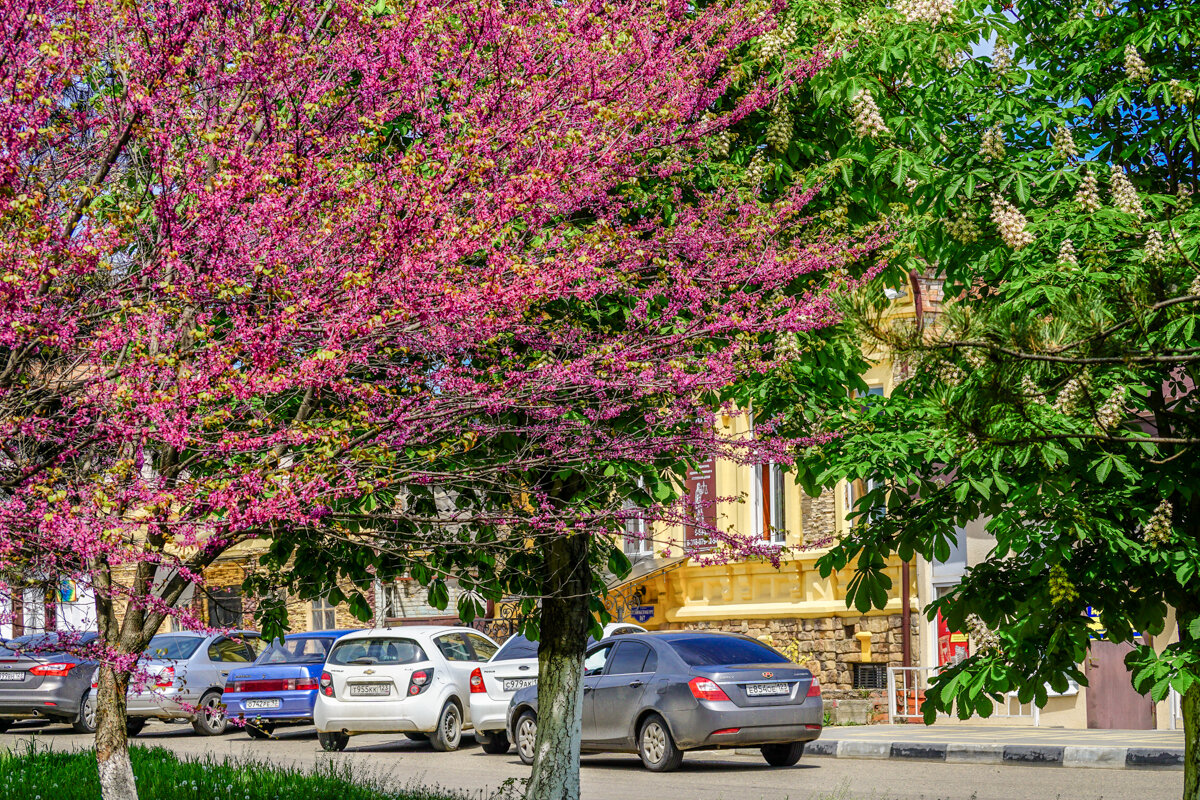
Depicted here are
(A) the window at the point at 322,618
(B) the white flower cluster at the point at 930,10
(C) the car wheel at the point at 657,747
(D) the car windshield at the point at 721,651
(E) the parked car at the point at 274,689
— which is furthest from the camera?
(A) the window at the point at 322,618

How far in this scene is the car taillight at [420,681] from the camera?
1748 centimetres

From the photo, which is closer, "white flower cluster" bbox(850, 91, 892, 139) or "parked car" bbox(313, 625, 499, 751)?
"white flower cluster" bbox(850, 91, 892, 139)

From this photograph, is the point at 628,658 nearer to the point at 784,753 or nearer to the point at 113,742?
the point at 784,753

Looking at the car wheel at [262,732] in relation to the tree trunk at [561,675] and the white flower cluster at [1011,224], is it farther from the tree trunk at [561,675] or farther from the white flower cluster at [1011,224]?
the white flower cluster at [1011,224]

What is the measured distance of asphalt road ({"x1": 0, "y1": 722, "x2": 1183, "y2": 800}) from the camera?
39.7ft

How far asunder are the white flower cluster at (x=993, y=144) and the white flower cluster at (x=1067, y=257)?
0.91 metres

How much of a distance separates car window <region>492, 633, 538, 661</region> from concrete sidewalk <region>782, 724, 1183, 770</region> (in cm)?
393

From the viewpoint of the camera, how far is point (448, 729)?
17828 millimetres

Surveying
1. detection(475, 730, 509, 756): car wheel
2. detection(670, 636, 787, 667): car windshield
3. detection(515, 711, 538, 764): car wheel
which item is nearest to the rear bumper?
detection(670, 636, 787, 667): car windshield

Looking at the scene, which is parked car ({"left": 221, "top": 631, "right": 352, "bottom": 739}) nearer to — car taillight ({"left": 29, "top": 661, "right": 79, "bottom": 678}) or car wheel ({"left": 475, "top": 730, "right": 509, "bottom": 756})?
car taillight ({"left": 29, "top": 661, "right": 79, "bottom": 678})

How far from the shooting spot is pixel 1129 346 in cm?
573

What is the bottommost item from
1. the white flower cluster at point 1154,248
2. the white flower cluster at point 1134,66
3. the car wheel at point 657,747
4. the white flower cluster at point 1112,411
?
the car wheel at point 657,747

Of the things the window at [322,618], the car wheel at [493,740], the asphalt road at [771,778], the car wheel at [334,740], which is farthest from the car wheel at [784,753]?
the window at [322,618]

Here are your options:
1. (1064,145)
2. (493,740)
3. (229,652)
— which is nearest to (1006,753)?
(493,740)
